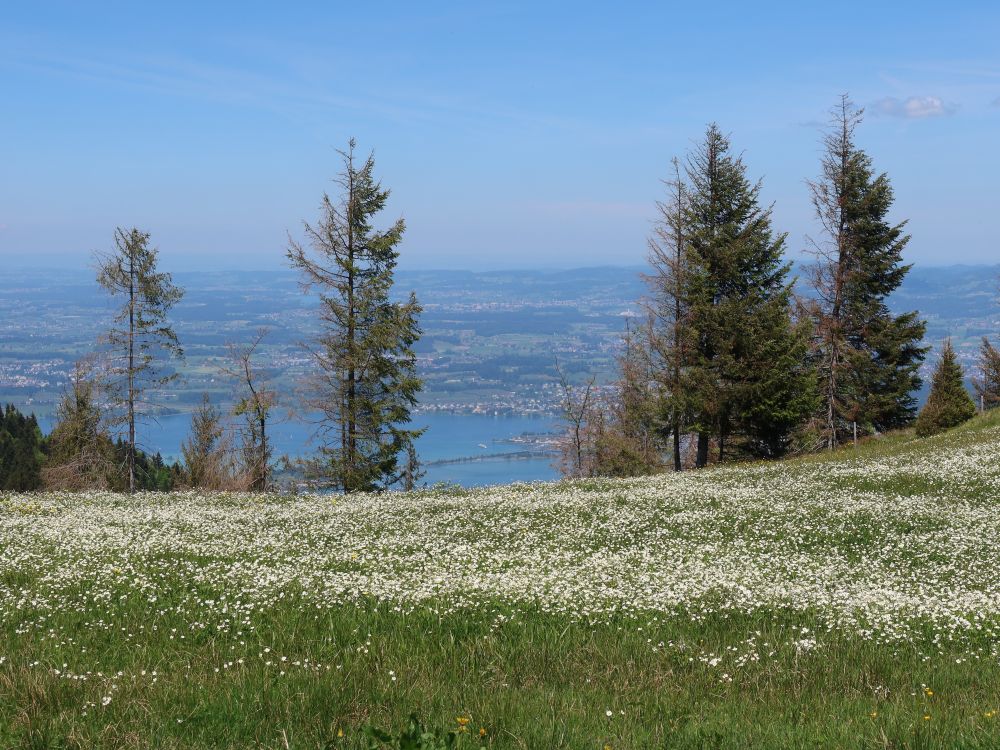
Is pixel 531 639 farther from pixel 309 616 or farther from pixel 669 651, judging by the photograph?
pixel 309 616

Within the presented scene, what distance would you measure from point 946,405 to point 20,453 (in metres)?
82.6

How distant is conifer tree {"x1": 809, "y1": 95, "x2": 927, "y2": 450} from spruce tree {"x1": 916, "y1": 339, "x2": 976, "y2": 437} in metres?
4.54

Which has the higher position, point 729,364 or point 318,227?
point 318,227

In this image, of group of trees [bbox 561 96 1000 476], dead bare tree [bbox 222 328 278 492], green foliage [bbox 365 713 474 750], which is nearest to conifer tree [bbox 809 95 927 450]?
group of trees [bbox 561 96 1000 476]

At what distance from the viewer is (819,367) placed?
156 ft

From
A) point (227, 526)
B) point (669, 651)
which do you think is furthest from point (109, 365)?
point (669, 651)

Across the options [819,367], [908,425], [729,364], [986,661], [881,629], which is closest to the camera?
[986,661]

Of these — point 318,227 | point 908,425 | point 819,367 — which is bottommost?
point 908,425

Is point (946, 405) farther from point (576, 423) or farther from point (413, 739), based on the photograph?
point (413, 739)

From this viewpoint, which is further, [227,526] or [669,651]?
[227,526]

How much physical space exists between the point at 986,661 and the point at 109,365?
42.6 meters

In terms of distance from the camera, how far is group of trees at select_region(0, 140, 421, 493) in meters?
38.4

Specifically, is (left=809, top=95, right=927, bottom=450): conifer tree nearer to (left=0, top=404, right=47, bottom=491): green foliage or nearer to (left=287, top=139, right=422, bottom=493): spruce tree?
(left=287, top=139, right=422, bottom=493): spruce tree

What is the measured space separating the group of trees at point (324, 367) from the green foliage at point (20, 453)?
3259cm
